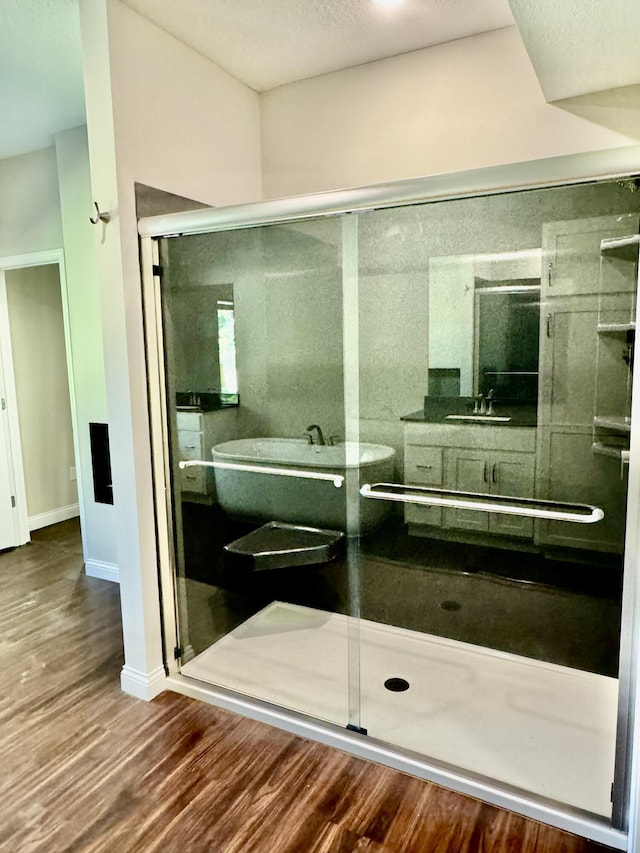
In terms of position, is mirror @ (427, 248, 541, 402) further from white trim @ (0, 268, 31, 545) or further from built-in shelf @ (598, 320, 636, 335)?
white trim @ (0, 268, 31, 545)

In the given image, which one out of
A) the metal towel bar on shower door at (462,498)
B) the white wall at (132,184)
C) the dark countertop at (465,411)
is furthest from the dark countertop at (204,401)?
the dark countertop at (465,411)

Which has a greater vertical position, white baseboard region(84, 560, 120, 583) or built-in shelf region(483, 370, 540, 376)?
built-in shelf region(483, 370, 540, 376)

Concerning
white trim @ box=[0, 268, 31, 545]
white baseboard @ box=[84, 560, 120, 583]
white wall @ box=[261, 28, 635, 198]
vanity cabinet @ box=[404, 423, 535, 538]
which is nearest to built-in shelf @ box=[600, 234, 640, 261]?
white wall @ box=[261, 28, 635, 198]

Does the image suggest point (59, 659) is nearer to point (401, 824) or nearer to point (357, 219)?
point (401, 824)

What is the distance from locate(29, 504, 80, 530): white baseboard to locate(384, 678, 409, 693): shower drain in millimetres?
3378

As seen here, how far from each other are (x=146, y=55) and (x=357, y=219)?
1117mm

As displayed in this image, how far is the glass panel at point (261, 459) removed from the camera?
2533 mm

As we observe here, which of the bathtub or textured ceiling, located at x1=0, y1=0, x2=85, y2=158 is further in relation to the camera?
the bathtub

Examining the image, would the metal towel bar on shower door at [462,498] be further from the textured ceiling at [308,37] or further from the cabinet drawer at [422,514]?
the textured ceiling at [308,37]

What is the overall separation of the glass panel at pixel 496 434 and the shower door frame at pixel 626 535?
0.45 metres

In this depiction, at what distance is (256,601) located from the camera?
10.3 ft

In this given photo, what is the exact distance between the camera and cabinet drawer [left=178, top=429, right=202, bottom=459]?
8.46 feet

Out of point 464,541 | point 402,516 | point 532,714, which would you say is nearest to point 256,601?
point 402,516

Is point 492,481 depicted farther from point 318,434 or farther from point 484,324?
point 318,434
